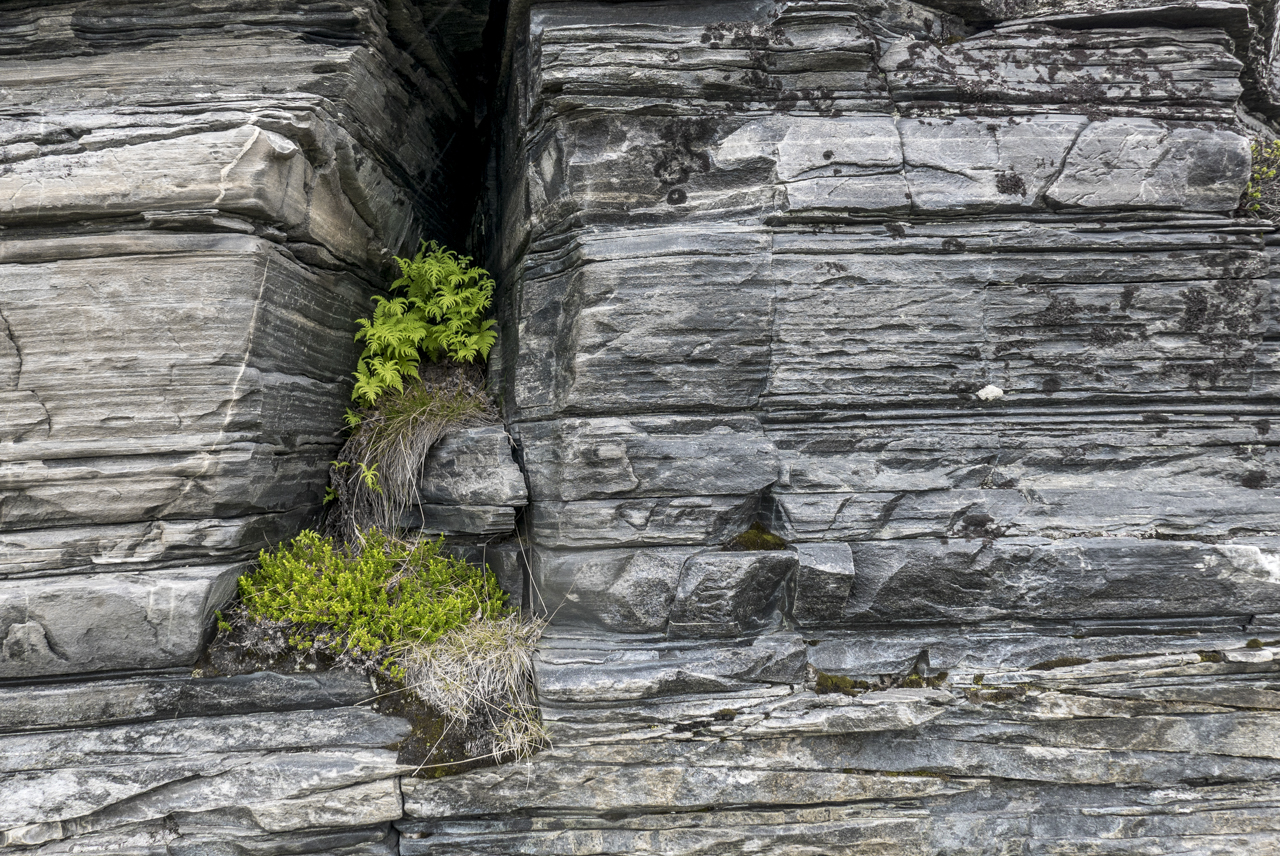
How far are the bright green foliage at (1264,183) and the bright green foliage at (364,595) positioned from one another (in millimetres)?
5960

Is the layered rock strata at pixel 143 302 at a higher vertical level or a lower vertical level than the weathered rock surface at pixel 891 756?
higher

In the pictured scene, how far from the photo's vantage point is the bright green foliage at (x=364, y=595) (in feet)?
14.4

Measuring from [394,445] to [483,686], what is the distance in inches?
75.7

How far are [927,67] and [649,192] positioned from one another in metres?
2.09

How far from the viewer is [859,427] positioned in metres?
4.38

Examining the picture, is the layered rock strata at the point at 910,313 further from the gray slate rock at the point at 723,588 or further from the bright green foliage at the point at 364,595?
Answer: the bright green foliage at the point at 364,595

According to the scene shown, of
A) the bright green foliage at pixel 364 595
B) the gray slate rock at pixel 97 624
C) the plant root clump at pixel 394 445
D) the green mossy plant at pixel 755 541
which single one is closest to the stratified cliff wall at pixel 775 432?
the gray slate rock at pixel 97 624

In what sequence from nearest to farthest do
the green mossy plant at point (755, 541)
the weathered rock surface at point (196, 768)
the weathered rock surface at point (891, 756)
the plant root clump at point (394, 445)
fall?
1. the weathered rock surface at point (196, 768)
2. the weathered rock surface at point (891, 756)
3. the green mossy plant at point (755, 541)
4. the plant root clump at point (394, 445)

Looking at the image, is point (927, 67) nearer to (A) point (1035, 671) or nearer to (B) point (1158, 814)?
(A) point (1035, 671)

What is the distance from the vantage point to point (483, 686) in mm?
4254

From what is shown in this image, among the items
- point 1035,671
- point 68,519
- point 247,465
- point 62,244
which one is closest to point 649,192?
point 247,465

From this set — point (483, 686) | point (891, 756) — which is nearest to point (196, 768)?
point (483, 686)

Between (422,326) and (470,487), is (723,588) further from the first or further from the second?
(422,326)

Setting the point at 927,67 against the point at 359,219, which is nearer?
the point at 927,67
